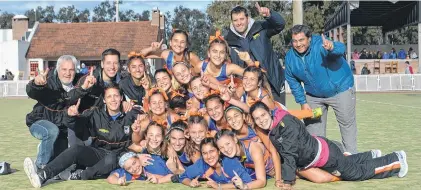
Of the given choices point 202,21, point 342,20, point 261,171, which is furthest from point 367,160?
point 202,21

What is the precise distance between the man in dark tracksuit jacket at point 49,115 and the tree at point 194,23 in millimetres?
86913

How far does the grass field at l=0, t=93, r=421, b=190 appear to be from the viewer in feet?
21.4

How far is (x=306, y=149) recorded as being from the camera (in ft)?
20.7

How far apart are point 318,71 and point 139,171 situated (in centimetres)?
251

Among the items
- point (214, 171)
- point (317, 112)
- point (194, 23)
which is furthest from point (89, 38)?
point (194, 23)

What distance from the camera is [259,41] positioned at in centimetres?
779

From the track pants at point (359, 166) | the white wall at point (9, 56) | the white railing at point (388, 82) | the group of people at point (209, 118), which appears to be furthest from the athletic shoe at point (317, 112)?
the white wall at point (9, 56)

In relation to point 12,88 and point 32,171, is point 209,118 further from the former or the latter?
point 12,88

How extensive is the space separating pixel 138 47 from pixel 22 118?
109 ft

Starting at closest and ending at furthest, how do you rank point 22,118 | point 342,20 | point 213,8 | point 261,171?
point 261,171 → point 22,118 → point 342,20 → point 213,8

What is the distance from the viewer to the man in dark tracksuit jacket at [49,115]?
6930mm

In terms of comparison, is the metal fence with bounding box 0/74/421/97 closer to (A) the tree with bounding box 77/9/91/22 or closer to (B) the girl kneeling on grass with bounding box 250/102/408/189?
→ (B) the girl kneeling on grass with bounding box 250/102/408/189

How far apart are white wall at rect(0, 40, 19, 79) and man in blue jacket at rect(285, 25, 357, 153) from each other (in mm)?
47954

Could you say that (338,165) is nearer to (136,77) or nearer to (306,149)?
(306,149)
